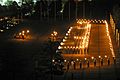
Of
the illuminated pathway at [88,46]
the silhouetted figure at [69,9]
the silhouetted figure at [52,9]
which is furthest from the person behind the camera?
the silhouetted figure at [52,9]

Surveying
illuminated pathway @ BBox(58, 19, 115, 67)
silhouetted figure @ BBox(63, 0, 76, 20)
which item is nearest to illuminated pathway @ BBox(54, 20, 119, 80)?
illuminated pathway @ BBox(58, 19, 115, 67)

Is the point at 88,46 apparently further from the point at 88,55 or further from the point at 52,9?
the point at 52,9

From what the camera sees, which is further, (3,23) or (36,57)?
(3,23)

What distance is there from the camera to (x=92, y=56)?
29.7 metres

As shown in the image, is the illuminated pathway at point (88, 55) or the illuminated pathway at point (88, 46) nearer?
the illuminated pathway at point (88, 55)

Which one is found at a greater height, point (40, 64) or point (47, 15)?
point (47, 15)

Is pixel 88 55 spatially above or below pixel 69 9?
below

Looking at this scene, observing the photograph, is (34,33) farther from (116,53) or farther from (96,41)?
(116,53)

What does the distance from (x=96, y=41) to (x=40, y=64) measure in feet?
43.3

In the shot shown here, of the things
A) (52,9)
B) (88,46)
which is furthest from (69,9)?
(88,46)

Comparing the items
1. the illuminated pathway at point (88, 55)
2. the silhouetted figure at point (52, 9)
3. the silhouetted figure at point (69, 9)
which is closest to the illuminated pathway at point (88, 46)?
the illuminated pathway at point (88, 55)

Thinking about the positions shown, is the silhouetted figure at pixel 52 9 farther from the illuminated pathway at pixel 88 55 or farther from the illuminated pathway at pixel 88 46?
the illuminated pathway at pixel 88 55

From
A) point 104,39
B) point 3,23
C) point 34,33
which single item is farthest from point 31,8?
point 104,39

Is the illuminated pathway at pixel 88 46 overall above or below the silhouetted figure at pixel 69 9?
below
